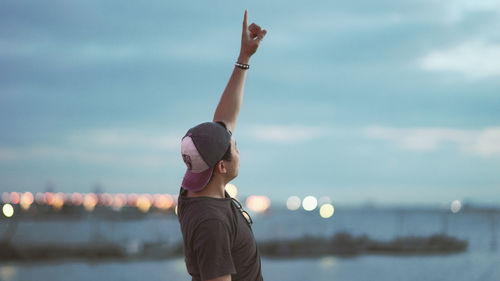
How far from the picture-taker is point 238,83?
8.19 feet

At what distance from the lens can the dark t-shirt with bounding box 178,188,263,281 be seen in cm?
186

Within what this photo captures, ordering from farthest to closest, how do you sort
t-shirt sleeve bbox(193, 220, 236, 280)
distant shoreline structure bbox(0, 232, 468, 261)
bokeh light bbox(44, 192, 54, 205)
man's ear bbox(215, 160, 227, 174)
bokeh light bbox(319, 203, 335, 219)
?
bokeh light bbox(319, 203, 335, 219), bokeh light bbox(44, 192, 54, 205), distant shoreline structure bbox(0, 232, 468, 261), man's ear bbox(215, 160, 227, 174), t-shirt sleeve bbox(193, 220, 236, 280)

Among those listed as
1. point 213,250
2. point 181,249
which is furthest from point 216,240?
point 181,249

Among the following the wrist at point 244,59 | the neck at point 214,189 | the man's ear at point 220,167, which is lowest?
the neck at point 214,189

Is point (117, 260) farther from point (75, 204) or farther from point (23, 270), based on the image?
point (75, 204)

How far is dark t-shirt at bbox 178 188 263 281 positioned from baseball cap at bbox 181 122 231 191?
0.30ft

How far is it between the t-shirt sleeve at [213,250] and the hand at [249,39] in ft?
2.89

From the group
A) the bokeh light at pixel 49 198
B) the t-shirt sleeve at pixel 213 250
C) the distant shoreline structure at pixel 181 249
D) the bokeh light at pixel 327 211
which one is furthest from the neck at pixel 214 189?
the bokeh light at pixel 327 211

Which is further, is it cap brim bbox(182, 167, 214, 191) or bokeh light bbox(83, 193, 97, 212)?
bokeh light bbox(83, 193, 97, 212)

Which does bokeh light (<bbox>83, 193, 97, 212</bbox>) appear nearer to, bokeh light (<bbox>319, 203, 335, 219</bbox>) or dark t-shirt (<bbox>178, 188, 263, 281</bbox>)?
bokeh light (<bbox>319, 203, 335, 219</bbox>)

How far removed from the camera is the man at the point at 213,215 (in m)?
A: 1.86

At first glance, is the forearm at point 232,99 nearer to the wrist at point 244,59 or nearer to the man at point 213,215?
the wrist at point 244,59

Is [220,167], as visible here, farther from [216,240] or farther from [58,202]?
[58,202]

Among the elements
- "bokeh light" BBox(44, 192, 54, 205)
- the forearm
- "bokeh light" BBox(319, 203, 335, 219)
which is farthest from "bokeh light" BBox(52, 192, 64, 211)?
the forearm
